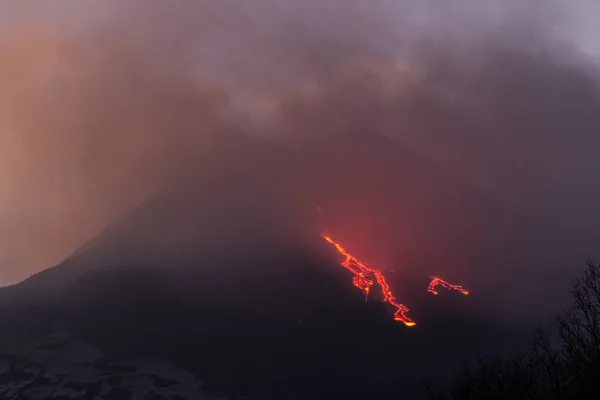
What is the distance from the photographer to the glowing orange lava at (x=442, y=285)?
15338 cm

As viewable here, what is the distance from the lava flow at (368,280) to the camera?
142400 millimetres

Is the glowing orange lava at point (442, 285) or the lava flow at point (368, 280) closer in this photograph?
the lava flow at point (368, 280)

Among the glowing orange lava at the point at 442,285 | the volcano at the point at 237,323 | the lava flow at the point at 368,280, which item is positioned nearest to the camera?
the volcano at the point at 237,323

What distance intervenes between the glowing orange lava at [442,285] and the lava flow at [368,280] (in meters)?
13.3

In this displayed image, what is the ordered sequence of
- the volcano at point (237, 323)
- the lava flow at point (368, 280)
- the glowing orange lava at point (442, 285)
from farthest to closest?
1. the glowing orange lava at point (442, 285)
2. the lava flow at point (368, 280)
3. the volcano at point (237, 323)

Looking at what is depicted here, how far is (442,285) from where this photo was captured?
15962 centimetres

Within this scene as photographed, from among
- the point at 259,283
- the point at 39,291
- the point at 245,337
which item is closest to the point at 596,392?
the point at 245,337

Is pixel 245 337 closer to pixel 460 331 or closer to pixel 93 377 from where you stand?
pixel 93 377

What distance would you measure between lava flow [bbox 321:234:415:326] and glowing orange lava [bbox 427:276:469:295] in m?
13.3

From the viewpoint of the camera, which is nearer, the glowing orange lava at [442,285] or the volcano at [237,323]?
the volcano at [237,323]

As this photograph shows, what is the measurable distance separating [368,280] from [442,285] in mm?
26139

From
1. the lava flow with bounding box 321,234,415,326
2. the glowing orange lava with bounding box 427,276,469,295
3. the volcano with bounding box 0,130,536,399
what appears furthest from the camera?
the glowing orange lava with bounding box 427,276,469,295

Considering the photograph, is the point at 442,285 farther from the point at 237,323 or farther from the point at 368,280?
the point at 237,323

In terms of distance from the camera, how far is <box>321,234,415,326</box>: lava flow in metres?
142
